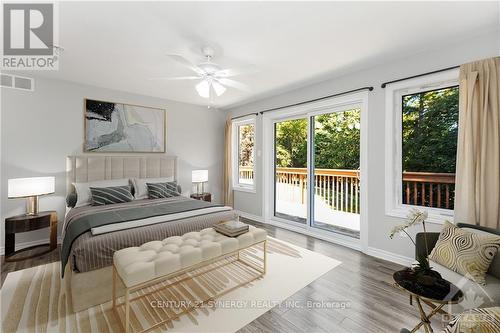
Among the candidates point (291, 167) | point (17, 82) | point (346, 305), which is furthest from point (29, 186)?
point (291, 167)

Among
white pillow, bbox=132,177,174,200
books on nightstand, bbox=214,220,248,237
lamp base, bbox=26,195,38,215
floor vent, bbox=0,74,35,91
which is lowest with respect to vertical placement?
books on nightstand, bbox=214,220,248,237

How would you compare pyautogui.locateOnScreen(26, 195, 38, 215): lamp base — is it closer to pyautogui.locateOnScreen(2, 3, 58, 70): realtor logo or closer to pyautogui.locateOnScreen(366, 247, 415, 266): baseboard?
pyautogui.locateOnScreen(2, 3, 58, 70): realtor logo

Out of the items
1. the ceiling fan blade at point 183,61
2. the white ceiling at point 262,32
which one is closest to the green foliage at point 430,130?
the white ceiling at point 262,32

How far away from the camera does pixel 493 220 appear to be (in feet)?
6.94

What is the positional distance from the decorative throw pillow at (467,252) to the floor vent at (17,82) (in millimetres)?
5527

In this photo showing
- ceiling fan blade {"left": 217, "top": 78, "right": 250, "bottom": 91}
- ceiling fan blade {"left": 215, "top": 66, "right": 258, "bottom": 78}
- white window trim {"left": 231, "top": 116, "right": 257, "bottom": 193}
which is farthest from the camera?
white window trim {"left": 231, "top": 116, "right": 257, "bottom": 193}

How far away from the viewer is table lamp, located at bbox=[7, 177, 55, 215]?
9.27ft

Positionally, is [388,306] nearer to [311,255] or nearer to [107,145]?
[311,255]

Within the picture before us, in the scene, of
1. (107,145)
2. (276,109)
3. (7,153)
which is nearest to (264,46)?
(276,109)

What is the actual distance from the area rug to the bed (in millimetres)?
163

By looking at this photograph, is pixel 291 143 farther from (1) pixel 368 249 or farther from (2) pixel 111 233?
(2) pixel 111 233

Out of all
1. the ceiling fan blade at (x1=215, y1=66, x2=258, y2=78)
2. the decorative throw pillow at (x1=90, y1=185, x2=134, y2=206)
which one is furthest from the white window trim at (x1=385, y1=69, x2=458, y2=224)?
the decorative throw pillow at (x1=90, y1=185, x2=134, y2=206)

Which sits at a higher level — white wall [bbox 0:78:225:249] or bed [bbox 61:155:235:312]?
white wall [bbox 0:78:225:249]

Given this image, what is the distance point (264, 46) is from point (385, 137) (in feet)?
6.48
